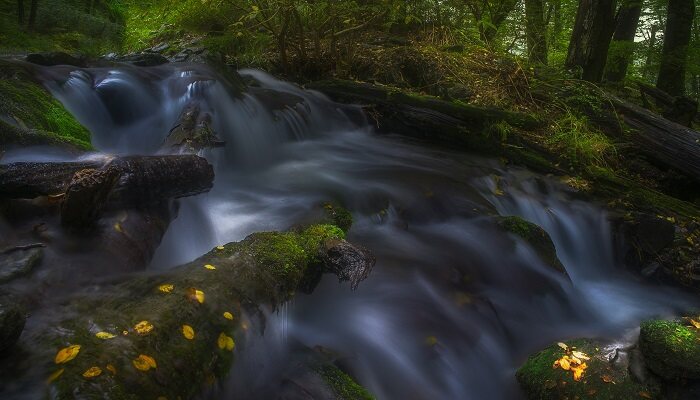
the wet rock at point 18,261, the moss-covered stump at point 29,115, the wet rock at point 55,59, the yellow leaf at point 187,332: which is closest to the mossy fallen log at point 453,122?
the wet rock at point 55,59

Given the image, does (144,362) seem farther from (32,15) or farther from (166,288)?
(32,15)

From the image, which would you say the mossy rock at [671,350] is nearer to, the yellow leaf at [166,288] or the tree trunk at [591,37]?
the yellow leaf at [166,288]

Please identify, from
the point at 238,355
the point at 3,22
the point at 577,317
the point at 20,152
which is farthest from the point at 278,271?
the point at 3,22

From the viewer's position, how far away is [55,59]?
6449 mm

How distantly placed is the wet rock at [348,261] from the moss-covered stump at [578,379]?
146cm

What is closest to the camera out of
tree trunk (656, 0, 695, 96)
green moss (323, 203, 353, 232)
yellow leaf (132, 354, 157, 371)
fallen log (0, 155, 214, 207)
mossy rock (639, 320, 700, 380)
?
yellow leaf (132, 354, 157, 371)

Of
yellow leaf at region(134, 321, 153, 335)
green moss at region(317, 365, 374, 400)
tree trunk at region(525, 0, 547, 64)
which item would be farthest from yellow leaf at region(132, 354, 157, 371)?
tree trunk at region(525, 0, 547, 64)

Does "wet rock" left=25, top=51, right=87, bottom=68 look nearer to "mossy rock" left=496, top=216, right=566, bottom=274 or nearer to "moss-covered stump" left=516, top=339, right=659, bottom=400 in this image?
"mossy rock" left=496, top=216, right=566, bottom=274

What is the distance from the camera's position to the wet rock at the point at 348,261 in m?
3.22

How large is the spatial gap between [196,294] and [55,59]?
585cm

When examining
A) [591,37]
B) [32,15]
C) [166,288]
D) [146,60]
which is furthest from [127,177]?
[32,15]

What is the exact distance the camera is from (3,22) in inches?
434

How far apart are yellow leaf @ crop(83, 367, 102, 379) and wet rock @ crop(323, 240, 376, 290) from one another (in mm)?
1761

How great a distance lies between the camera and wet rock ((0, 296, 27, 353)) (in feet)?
5.47
